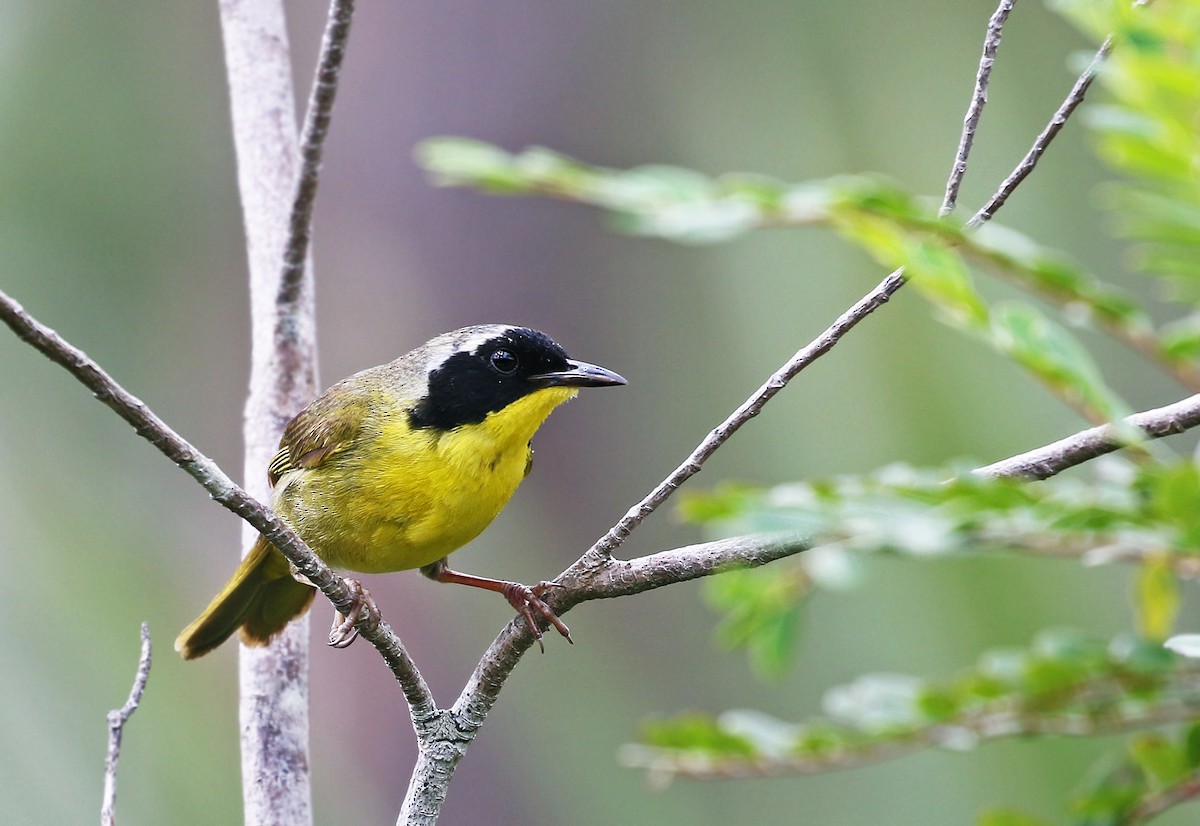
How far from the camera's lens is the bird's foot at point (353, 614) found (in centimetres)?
284

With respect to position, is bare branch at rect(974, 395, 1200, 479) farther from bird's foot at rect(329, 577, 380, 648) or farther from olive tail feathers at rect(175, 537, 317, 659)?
olive tail feathers at rect(175, 537, 317, 659)

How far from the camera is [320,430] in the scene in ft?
12.6

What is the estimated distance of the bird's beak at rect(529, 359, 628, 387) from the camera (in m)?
3.83

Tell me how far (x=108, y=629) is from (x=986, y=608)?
5.49m

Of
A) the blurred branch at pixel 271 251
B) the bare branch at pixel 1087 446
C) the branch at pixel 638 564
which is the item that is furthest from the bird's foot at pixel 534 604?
the bare branch at pixel 1087 446

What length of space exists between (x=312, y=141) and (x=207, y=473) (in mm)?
1431

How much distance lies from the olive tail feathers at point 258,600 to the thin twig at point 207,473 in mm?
928

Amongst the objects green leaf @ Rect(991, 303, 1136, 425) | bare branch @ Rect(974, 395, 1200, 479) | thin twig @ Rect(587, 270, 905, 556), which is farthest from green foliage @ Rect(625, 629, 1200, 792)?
thin twig @ Rect(587, 270, 905, 556)

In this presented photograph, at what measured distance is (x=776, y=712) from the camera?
7.70m

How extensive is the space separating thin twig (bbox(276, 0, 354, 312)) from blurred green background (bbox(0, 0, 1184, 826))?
316cm

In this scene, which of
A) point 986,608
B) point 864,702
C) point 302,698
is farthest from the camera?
point 986,608

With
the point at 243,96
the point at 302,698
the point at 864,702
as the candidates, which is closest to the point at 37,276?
the point at 243,96

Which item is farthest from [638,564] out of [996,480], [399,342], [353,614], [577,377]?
[399,342]

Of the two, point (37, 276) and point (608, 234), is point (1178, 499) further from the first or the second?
point (37, 276)
